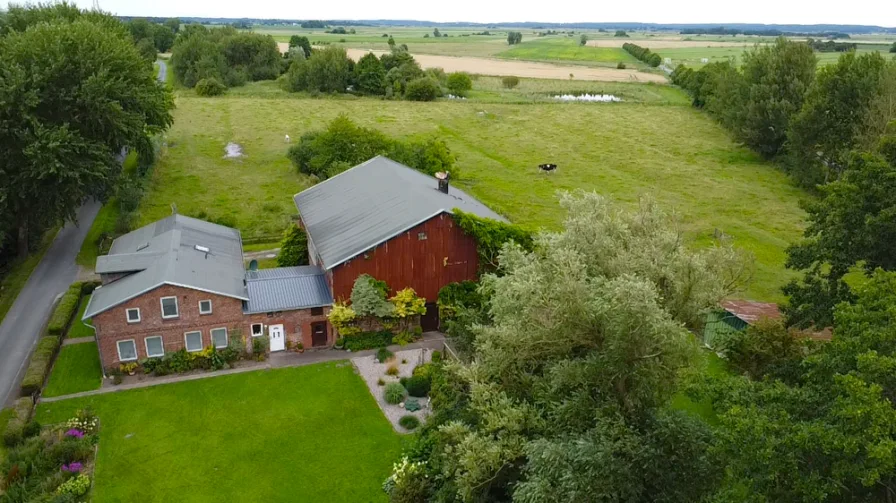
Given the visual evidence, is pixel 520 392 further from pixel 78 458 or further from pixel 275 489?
pixel 78 458

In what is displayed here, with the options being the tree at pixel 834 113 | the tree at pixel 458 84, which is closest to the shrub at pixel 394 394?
the tree at pixel 834 113

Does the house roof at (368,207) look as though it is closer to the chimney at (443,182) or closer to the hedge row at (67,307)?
the chimney at (443,182)

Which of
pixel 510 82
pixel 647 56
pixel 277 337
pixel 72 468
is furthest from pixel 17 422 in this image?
pixel 647 56

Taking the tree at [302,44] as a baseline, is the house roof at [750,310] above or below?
below

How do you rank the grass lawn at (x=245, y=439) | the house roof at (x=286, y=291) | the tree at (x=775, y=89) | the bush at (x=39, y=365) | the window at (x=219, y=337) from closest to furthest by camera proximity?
the grass lawn at (x=245, y=439), the bush at (x=39, y=365), the window at (x=219, y=337), the house roof at (x=286, y=291), the tree at (x=775, y=89)

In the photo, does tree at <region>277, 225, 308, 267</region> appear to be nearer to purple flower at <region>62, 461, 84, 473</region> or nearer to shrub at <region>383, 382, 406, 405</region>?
shrub at <region>383, 382, 406, 405</region>

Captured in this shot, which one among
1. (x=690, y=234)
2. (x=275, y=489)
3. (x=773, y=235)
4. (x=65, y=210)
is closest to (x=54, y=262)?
(x=65, y=210)

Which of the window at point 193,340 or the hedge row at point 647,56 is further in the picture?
the hedge row at point 647,56
